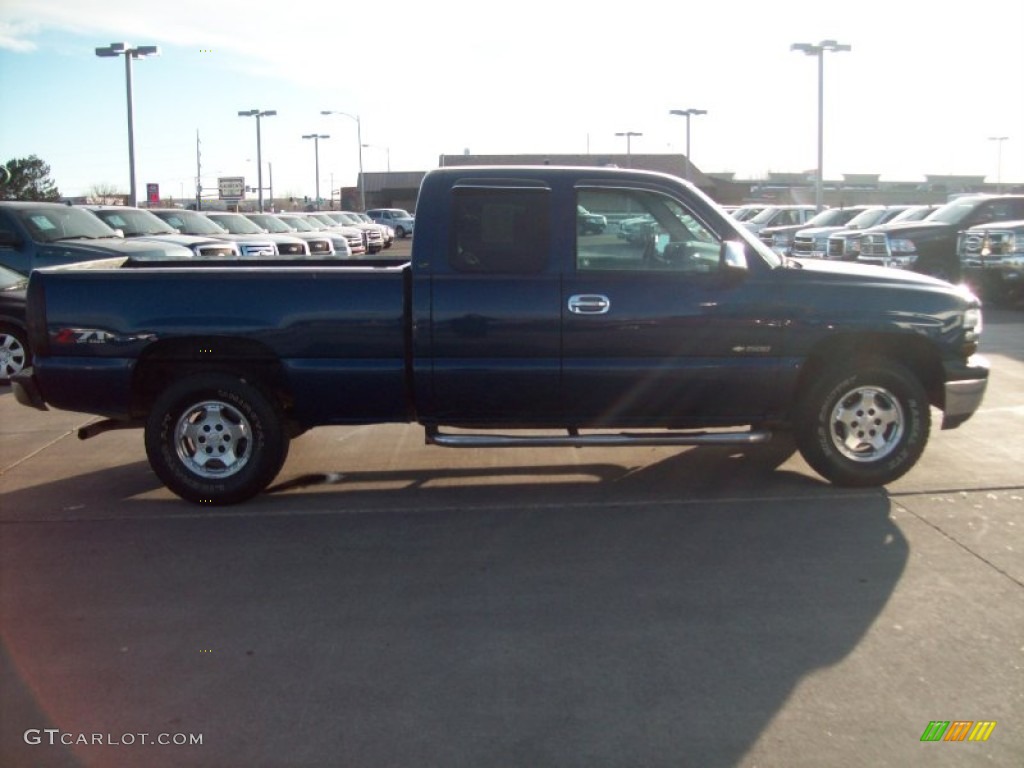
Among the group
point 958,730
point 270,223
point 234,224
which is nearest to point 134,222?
point 234,224

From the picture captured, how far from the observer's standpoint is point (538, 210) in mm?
7391

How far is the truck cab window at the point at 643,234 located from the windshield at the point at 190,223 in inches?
650

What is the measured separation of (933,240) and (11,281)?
641 inches

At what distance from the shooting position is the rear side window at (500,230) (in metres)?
7.31

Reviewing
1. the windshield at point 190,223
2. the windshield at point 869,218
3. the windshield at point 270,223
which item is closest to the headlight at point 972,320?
the windshield at point 190,223

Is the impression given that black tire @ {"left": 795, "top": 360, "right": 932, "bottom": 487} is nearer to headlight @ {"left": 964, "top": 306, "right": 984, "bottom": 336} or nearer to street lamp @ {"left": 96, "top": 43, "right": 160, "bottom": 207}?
headlight @ {"left": 964, "top": 306, "right": 984, "bottom": 336}

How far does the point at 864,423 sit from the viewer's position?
7.56m

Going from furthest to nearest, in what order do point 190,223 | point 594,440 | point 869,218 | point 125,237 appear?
point 869,218 → point 190,223 → point 125,237 → point 594,440

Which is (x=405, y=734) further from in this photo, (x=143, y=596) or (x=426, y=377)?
(x=426, y=377)

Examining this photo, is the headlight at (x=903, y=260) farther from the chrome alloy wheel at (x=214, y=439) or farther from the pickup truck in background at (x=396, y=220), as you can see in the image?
the pickup truck in background at (x=396, y=220)

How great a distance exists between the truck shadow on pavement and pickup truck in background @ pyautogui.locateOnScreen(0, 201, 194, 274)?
792 cm

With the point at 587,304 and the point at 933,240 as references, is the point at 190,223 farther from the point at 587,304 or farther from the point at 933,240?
the point at 587,304
